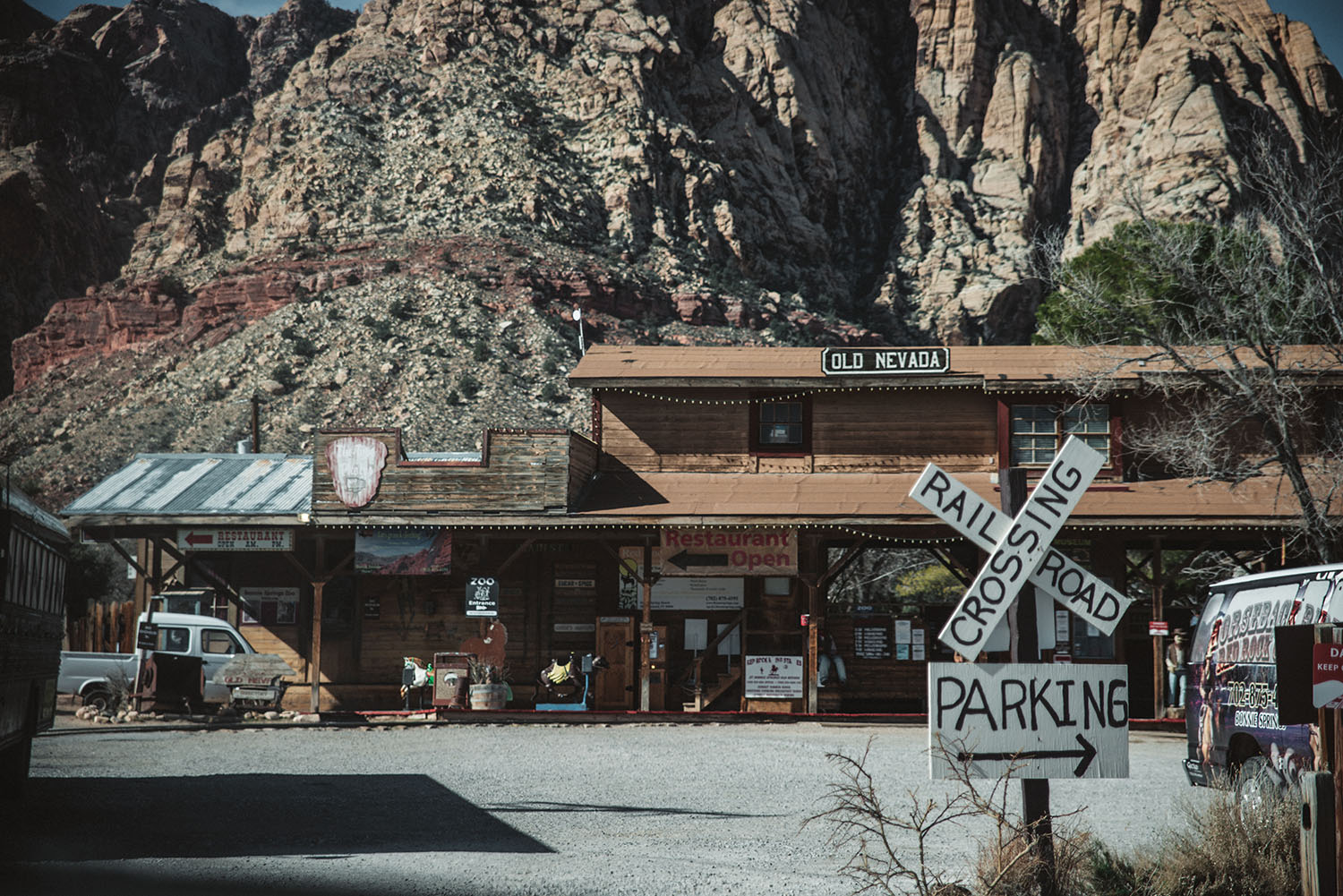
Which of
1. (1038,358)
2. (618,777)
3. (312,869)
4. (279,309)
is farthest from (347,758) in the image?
(279,309)

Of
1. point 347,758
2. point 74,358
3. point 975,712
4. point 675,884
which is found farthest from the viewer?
point 74,358

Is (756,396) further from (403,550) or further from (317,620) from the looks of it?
(317,620)

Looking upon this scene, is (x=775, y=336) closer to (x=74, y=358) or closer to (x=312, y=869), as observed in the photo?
(x=74, y=358)

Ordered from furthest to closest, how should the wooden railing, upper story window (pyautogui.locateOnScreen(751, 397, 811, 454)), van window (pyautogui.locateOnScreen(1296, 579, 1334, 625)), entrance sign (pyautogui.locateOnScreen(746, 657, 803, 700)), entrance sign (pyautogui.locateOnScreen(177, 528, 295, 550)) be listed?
upper story window (pyautogui.locateOnScreen(751, 397, 811, 454)) → the wooden railing → entrance sign (pyautogui.locateOnScreen(177, 528, 295, 550)) → entrance sign (pyautogui.locateOnScreen(746, 657, 803, 700)) → van window (pyautogui.locateOnScreen(1296, 579, 1334, 625))

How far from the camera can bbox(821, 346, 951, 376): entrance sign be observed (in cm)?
2223

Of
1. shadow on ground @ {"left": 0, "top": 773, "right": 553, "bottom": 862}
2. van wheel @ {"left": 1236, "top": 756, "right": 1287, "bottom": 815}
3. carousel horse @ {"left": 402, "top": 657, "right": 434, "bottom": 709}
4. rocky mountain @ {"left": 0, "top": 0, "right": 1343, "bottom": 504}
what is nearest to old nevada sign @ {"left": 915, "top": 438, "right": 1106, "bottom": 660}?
van wheel @ {"left": 1236, "top": 756, "right": 1287, "bottom": 815}

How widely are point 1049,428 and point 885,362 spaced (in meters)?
3.46

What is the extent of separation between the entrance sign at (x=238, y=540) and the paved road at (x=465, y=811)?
424cm

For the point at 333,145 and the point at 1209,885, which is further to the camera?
the point at 333,145

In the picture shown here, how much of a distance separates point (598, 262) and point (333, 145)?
2294cm

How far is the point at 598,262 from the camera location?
249 feet

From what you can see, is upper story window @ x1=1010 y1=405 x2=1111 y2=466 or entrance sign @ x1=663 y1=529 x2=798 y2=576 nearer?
entrance sign @ x1=663 y1=529 x2=798 y2=576

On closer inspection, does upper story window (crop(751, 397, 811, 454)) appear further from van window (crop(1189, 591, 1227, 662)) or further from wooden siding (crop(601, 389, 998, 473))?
van window (crop(1189, 591, 1227, 662))

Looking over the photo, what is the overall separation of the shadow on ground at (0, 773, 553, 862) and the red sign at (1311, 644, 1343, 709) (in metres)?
5.57
